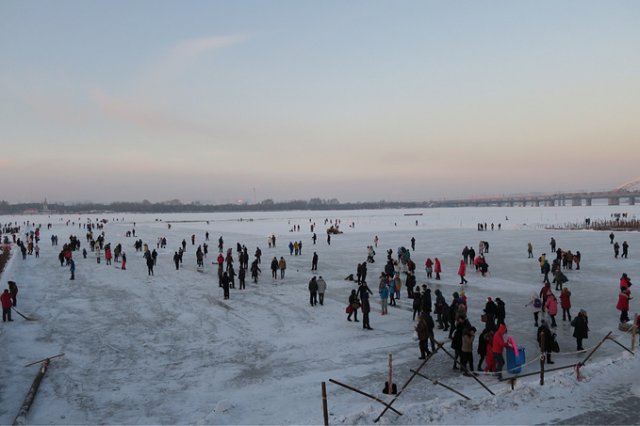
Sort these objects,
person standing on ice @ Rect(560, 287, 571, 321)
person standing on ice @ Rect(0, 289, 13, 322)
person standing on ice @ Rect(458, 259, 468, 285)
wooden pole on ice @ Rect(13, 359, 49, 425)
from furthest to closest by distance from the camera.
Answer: person standing on ice @ Rect(458, 259, 468, 285) < person standing on ice @ Rect(0, 289, 13, 322) < person standing on ice @ Rect(560, 287, 571, 321) < wooden pole on ice @ Rect(13, 359, 49, 425)

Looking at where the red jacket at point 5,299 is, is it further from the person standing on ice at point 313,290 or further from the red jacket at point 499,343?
the red jacket at point 499,343

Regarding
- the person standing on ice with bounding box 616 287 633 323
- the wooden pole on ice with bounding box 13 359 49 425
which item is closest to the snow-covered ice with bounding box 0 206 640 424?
the wooden pole on ice with bounding box 13 359 49 425

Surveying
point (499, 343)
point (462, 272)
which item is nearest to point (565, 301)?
point (499, 343)

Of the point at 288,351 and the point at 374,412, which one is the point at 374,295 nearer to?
the point at 288,351

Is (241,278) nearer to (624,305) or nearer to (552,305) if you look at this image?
(552,305)

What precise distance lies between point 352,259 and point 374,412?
21727mm

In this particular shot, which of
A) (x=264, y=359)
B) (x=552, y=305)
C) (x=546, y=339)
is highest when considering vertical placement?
(x=552, y=305)

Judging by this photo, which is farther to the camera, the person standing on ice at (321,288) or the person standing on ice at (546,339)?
the person standing on ice at (321,288)

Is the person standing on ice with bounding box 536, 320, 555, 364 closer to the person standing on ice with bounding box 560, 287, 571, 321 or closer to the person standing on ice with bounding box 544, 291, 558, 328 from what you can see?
the person standing on ice with bounding box 544, 291, 558, 328

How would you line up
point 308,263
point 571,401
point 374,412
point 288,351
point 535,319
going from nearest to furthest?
1. point 374,412
2. point 571,401
3. point 288,351
4. point 535,319
5. point 308,263

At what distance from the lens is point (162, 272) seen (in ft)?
81.7

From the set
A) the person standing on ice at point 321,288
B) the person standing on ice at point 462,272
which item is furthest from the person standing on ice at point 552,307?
the person standing on ice at point 321,288

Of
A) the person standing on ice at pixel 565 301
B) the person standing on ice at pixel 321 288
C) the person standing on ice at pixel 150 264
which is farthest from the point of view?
the person standing on ice at pixel 150 264

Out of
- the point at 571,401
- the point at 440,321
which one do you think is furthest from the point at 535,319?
the point at 571,401
